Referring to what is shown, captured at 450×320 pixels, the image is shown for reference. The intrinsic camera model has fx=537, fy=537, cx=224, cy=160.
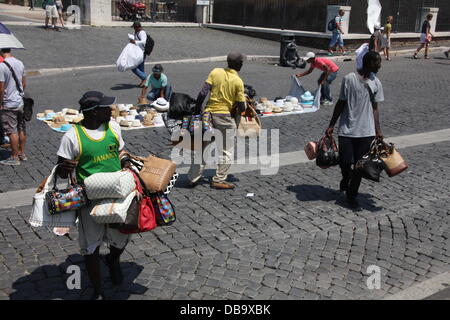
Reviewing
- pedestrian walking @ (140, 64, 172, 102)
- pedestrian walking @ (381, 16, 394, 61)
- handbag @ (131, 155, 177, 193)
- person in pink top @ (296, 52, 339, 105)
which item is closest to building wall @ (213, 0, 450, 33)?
pedestrian walking @ (381, 16, 394, 61)

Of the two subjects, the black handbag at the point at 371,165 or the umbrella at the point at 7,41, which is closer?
the black handbag at the point at 371,165

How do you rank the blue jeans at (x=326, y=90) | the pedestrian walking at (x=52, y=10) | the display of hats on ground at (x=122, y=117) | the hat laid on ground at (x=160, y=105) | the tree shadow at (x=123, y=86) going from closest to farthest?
1. the display of hats on ground at (x=122, y=117)
2. the hat laid on ground at (x=160, y=105)
3. the blue jeans at (x=326, y=90)
4. the tree shadow at (x=123, y=86)
5. the pedestrian walking at (x=52, y=10)

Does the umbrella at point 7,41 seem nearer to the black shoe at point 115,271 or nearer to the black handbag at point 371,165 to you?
the black shoe at point 115,271

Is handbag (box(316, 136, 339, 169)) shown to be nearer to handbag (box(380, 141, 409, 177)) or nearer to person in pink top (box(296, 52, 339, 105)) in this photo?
handbag (box(380, 141, 409, 177))

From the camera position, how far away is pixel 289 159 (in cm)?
873

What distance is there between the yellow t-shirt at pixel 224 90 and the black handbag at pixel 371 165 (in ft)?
5.62

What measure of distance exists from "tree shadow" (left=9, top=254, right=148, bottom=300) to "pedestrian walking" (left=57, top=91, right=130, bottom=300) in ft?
0.80

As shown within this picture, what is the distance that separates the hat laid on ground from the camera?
11.6 meters

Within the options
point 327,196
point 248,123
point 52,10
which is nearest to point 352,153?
point 327,196

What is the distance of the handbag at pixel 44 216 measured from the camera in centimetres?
416

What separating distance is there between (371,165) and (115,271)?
3299 millimetres

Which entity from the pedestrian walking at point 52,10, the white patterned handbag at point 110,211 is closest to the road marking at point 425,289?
the white patterned handbag at point 110,211
